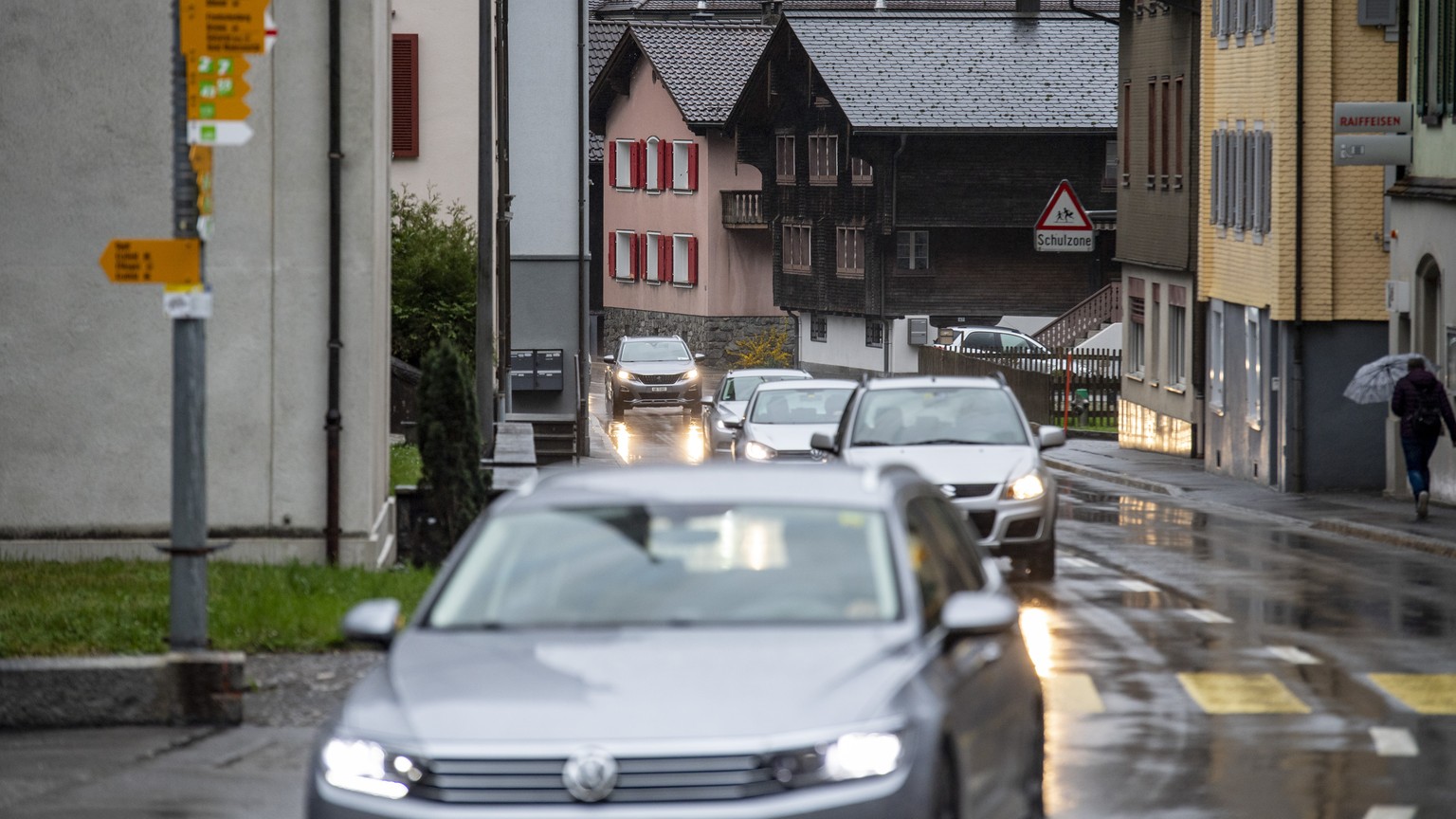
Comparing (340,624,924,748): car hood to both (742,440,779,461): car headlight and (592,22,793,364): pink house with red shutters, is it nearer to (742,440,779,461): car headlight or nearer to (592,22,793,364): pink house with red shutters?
(742,440,779,461): car headlight

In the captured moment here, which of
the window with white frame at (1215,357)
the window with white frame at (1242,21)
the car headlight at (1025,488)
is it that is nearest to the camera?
the car headlight at (1025,488)

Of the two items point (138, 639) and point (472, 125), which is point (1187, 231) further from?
point (138, 639)

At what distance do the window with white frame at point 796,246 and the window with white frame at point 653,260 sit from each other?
27.9 ft

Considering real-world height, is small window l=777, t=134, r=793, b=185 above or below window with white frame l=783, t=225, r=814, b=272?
above

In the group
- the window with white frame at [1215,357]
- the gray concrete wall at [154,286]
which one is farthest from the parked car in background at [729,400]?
the gray concrete wall at [154,286]

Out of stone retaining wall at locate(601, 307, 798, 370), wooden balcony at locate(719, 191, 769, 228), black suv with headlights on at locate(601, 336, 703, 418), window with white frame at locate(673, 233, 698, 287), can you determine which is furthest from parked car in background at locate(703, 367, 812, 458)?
window with white frame at locate(673, 233, 698, 287)

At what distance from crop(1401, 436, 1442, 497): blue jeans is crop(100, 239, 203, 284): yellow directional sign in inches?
759

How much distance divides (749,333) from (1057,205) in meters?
41.1

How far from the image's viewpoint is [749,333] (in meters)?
85.0

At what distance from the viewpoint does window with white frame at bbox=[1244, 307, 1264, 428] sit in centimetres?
3738

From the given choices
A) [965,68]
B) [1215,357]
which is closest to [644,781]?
[1215,357]

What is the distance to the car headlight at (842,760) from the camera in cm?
619

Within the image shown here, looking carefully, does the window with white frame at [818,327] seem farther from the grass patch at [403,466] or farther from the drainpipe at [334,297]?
the drainpipe at [334,297]

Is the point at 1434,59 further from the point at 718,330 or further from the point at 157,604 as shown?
the point at 718,330
